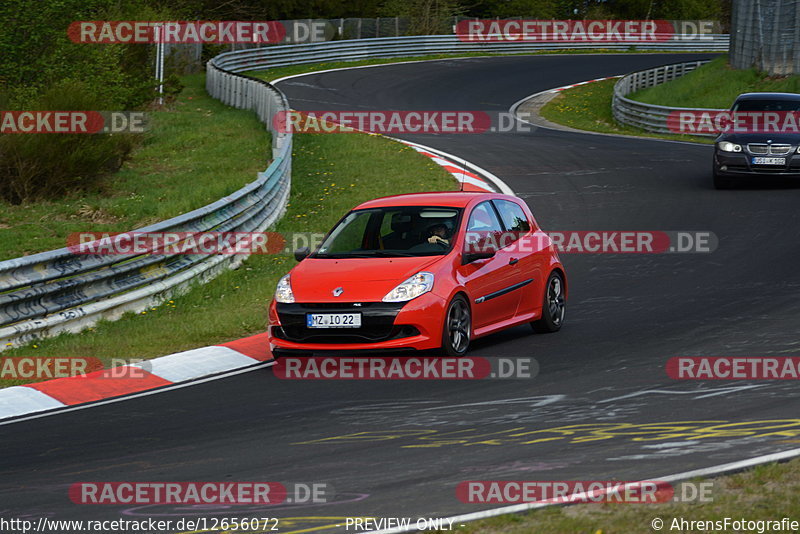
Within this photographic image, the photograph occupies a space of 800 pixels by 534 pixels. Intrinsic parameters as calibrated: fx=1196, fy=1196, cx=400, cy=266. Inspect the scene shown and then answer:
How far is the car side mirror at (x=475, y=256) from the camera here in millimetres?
10666

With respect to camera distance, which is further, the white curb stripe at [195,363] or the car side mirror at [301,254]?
the car side mirror at [301,254]

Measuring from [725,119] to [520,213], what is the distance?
1169 cm

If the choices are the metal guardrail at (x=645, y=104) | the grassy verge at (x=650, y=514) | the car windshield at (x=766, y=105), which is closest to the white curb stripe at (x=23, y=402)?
the grassy verge at (x=650, y=514)

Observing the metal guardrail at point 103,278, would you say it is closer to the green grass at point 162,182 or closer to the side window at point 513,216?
the green grass at point 162,182

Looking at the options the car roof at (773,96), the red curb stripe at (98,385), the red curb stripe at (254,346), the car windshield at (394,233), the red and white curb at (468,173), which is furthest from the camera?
the car roof at (773,96)

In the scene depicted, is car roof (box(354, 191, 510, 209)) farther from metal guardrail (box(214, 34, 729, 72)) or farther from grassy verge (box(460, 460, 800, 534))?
metal guardrail (box(214, 34, 729, 72))

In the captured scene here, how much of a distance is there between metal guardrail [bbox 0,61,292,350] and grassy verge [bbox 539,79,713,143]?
1827cm

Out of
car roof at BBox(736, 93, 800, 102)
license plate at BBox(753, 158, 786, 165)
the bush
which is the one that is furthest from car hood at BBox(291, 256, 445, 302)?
car roof at BBox(736, 93, 800, 102)

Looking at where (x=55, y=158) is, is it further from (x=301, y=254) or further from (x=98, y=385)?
(x=98, y=385)

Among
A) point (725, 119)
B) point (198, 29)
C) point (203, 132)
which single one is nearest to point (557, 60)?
point (198, 29)

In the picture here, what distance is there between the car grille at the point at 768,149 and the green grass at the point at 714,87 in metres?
15.3

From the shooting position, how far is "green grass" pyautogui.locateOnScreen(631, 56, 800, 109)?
36.4m

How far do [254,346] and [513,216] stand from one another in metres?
2.90

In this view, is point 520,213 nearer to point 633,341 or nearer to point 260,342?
point 633,341
